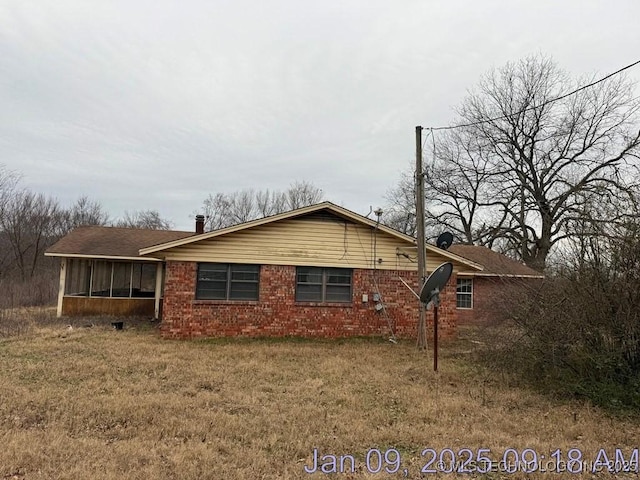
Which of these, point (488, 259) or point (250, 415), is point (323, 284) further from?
point (488, 259)

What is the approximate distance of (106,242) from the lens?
1766 cm

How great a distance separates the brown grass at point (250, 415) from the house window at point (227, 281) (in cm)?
295

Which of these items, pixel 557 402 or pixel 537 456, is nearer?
pixel 537 456

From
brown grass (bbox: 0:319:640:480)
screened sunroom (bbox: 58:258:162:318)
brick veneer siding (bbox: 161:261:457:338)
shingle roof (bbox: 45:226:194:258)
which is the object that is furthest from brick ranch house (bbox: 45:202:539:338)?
screened sunroom (bbox: 58:258:162:318)

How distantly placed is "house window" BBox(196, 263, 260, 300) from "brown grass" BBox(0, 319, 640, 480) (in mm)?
2952

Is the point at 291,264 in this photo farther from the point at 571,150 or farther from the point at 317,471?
the point at 571,150

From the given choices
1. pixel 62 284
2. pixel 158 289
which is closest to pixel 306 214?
pixel 158 289

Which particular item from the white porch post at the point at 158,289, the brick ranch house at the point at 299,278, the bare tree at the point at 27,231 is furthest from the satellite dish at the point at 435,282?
the bare tree at the point at 27,231

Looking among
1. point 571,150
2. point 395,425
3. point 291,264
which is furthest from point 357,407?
point 571,150

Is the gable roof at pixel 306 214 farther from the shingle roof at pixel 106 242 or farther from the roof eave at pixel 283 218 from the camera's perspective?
the shingle roof at pixel 106 242

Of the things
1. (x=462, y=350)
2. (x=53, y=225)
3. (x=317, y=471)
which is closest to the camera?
(x=317, y=471)

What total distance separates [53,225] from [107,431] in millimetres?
36068

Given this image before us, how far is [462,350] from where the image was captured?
11.7 metres

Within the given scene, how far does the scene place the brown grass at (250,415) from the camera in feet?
14.3
